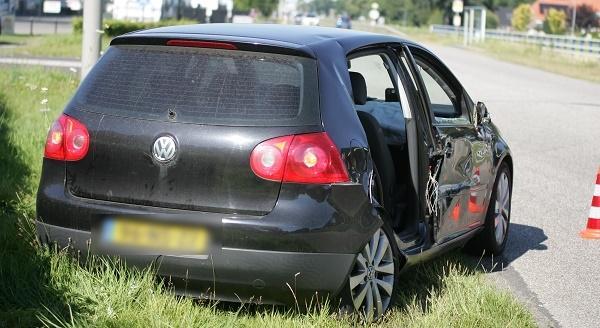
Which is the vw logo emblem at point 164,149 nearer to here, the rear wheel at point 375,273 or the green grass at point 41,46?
the rear wheel at point 375,273

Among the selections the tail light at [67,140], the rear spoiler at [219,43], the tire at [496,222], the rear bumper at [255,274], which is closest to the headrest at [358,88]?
the rear spoiler at [219,43]

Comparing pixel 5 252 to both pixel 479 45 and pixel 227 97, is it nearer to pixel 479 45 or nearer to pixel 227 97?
pixel 227 97

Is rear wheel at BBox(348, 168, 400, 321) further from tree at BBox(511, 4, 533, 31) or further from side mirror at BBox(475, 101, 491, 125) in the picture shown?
tree at BBox(511, 4, 533, 31)

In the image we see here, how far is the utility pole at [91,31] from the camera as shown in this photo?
1066 cm

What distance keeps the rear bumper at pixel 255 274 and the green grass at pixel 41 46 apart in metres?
23.3


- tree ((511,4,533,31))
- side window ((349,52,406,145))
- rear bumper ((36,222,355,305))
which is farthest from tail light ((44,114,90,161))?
tree ((511,4,533,31))

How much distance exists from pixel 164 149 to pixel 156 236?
413 millimetres

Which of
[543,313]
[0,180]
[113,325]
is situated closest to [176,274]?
[113,325]

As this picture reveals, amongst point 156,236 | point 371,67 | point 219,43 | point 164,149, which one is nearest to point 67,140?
point 164,149

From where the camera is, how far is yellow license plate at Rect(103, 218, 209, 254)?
15.6ft

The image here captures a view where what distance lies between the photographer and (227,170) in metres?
4.80

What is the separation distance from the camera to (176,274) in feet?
15.8

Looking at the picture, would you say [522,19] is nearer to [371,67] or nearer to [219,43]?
[371,67]

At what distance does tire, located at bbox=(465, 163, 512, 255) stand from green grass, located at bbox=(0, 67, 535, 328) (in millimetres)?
786
